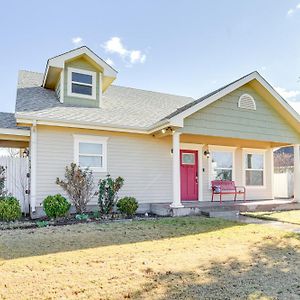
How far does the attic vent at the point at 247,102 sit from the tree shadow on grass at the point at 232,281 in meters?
7.73

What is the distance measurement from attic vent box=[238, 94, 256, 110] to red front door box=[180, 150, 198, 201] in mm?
2857

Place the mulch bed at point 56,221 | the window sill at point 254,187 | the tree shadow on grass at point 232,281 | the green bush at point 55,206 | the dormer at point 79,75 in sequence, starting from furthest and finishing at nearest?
1. the window sill at point 254,187
2. the dormer at point 79,75
3. the green bush at point 55,206
4. the mulch bed at point 56,221
5. the tree shadow on grass at point 232,281

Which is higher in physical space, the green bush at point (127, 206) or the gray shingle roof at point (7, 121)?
the gray shingle roof at point (7, 121)

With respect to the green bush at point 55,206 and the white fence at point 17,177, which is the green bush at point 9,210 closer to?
the green bush at point 55,206

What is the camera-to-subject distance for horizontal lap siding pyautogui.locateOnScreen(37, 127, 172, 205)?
10297 mm

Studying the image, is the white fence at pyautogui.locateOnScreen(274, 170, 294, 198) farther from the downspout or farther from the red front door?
the downspout

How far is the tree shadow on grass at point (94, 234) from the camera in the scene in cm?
600

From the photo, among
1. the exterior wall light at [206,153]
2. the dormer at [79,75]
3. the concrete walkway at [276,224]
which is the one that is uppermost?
the dormer at [79,75]

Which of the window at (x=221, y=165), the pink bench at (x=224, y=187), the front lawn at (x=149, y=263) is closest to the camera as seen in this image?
the front lawn at (x=149, y=263)

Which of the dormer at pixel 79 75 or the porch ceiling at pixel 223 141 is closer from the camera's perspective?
the dormer at pixel 79 75

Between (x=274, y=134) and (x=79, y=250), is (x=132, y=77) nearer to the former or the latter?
(x=274, y=134)

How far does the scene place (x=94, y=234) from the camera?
290 inches

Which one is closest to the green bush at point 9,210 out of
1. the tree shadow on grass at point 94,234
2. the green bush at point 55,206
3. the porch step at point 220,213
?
the green bush at point 55,206

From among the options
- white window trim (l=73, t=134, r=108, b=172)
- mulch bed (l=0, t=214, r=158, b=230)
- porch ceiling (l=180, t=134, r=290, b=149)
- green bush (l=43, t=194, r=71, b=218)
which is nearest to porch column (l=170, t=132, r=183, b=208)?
mulch bed (l=0, t=214, r=158, b=230)
